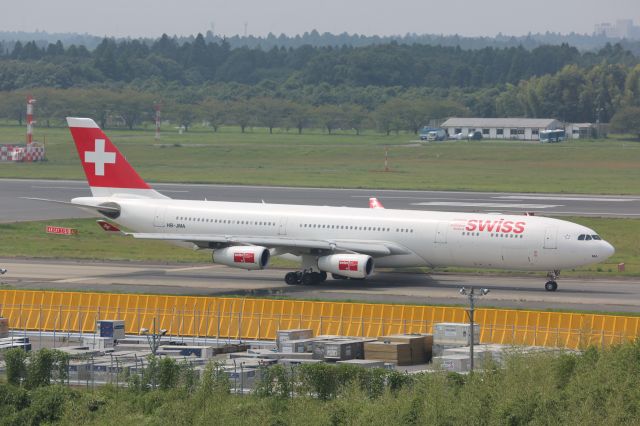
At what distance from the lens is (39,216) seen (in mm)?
114312

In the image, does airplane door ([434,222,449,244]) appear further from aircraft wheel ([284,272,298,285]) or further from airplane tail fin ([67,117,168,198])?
airplane tail fin ([67,117,168,198])

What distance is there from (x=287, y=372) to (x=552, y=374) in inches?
402

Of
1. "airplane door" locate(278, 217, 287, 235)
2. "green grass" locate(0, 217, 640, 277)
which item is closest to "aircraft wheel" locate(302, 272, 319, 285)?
"airplane door" locate(278, 217, 287, 235)

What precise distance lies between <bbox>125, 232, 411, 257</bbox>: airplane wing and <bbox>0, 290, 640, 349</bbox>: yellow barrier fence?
9.37m

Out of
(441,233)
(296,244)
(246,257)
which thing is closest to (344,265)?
(296,244)

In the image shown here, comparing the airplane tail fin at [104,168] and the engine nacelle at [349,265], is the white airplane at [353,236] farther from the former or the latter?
the airplane tail fin at [104,168]

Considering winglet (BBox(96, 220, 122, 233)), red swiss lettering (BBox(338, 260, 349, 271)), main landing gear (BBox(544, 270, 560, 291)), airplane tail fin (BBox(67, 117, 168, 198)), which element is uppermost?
airplane tail fin (BBox(67, 117, 168, 198))

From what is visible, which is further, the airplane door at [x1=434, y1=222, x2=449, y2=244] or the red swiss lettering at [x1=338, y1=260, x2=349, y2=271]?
the airplane door at [x1=434, y1=222, x2=449, y2=244]

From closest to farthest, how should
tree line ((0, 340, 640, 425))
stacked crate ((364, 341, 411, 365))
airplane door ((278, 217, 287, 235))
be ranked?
tree line ((0, 340, 640, 425)) → stacked crate ((364, 341, 411, 365)) → airplane door ((278, 217, 287, 235))

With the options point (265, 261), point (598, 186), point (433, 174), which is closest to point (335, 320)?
point (265, 261)

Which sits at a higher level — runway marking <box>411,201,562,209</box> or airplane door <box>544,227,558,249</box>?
airplane door <box>544,227,558,249</box>

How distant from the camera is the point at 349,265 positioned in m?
76.1

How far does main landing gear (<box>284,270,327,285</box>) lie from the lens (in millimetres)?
78562

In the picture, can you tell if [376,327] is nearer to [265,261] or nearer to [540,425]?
[265,261]
